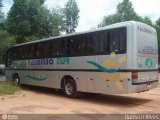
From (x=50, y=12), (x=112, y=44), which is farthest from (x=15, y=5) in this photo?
(x=112, y=44)

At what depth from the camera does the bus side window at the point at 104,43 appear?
37.9ft

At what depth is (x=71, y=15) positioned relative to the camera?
4216 cm

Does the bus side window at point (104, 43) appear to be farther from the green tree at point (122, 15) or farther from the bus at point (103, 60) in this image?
the green tree at point (122, 15)

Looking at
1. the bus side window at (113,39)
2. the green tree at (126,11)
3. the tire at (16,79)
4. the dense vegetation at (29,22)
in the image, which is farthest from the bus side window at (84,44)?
the green tree at (126,11)

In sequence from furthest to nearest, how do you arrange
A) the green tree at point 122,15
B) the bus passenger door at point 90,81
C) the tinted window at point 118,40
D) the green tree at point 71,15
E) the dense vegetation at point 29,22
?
the green tree at point 122,15
the green tree at point 71,15
the dense vegetation at point 29,22
the bus passenger door at point 90,81
the tinted window at point 118,40

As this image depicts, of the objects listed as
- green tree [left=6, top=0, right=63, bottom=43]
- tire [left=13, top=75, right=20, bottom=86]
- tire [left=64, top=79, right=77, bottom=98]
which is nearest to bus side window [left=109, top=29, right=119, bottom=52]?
tire [left=64, top=79, right=77, bottom=98]

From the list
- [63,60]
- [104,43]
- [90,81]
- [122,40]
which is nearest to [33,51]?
[63,60]

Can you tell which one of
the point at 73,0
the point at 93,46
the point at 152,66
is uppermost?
the point at 73,0

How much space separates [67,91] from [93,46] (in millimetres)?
2924

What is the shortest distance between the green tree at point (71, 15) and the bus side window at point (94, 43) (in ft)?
95.4

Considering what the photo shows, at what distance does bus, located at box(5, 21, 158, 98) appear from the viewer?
10.8m

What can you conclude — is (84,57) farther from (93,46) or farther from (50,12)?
(50,12)

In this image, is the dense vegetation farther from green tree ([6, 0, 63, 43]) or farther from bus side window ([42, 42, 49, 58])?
bus side window ([42, 42, 49, 58])

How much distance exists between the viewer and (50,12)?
1014 inches
